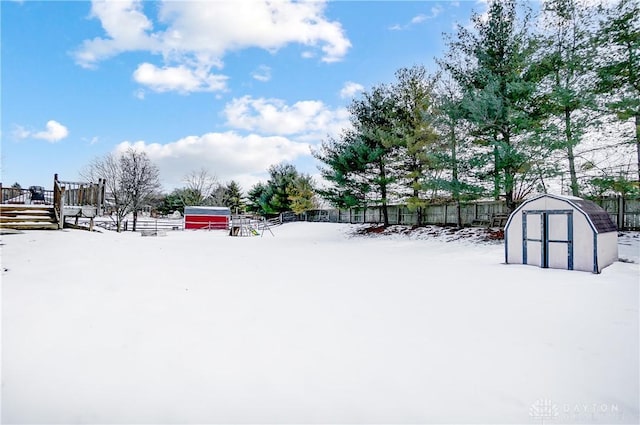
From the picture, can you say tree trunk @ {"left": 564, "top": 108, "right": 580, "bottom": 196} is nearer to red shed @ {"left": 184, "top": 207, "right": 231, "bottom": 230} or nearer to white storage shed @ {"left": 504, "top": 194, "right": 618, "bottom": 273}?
white storage shed @ {"left": 504, "top": 194, "right": 618, "bottom": 273}

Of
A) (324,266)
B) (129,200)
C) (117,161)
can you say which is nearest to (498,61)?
(324,266)

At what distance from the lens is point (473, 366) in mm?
2615

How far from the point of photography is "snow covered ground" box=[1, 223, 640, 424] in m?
2.08

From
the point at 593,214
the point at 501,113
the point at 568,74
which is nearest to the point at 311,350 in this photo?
the point at 593,214

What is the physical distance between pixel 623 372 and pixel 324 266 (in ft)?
19.2

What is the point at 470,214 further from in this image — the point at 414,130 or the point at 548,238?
the point at 548,238

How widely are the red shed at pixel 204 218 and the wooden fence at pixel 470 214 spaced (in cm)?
1049

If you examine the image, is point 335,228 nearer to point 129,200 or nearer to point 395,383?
point 129,200

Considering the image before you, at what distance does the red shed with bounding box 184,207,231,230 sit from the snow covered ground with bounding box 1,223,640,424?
22875mm

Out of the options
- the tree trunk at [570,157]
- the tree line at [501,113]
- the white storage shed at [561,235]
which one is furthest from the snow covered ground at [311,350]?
the tree line at [501,113]

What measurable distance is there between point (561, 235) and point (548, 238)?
0.27m

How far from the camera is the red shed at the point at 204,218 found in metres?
28.3

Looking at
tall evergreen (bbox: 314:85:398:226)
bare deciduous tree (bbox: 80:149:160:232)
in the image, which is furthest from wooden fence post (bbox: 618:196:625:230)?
bare deciduous tree (bbox: 80:149:160:232)

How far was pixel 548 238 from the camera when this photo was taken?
7.66 metres
